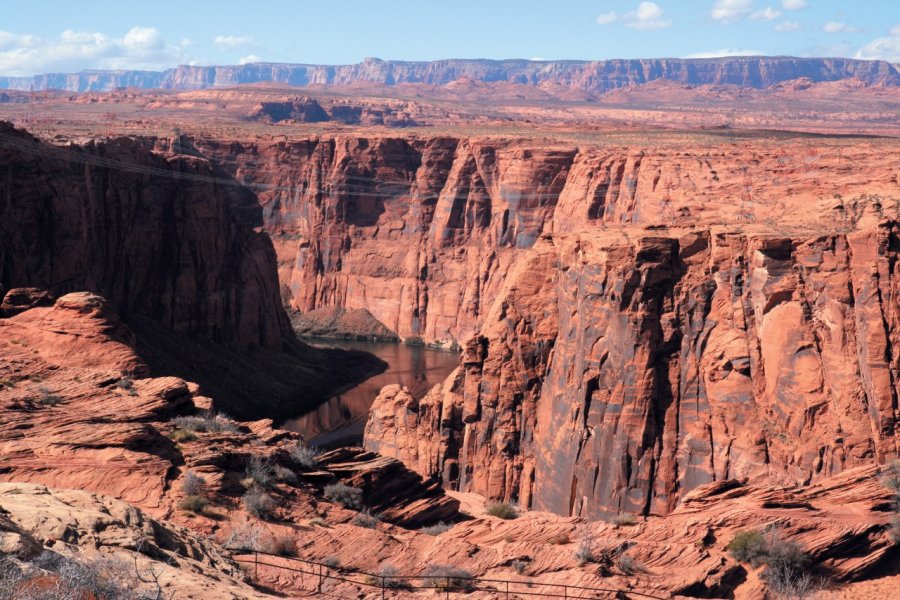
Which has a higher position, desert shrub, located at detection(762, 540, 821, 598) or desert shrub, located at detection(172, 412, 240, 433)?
desert shrub, located at detection(172, 412, 240, 433)

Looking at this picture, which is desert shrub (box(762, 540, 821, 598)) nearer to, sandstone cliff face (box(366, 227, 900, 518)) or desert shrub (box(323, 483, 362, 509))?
desert shrub (box(323, 483, 362, 509))

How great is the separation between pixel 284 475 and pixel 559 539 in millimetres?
Result: 6503

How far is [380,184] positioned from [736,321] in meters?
78.6

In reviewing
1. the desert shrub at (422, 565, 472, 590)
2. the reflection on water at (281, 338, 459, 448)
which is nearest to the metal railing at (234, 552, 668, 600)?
the desert shrub at (422, 565, 472, 590)

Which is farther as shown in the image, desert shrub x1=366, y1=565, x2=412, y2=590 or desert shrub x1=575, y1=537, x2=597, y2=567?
desert shrub x1=575, y1=537, x2=597, y2=567

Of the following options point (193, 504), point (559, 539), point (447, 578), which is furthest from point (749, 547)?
point (193, 504)

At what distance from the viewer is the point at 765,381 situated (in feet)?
118

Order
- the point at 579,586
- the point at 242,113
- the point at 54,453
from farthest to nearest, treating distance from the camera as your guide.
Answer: the point at 242,113
the point at 54,453
the point at 579,586

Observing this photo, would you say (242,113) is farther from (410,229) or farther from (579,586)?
(579,586)

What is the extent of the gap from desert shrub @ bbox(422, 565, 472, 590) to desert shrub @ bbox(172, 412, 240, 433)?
8446 millimetres

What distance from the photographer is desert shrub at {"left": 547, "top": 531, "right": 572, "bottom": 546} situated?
24.2 m

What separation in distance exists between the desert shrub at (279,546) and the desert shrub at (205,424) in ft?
19.4

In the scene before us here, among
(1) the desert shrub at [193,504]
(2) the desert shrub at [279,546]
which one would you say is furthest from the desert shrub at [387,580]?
(1) the desert shrub at [193,504]

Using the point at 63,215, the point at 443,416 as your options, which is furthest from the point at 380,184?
the point at 443,416
